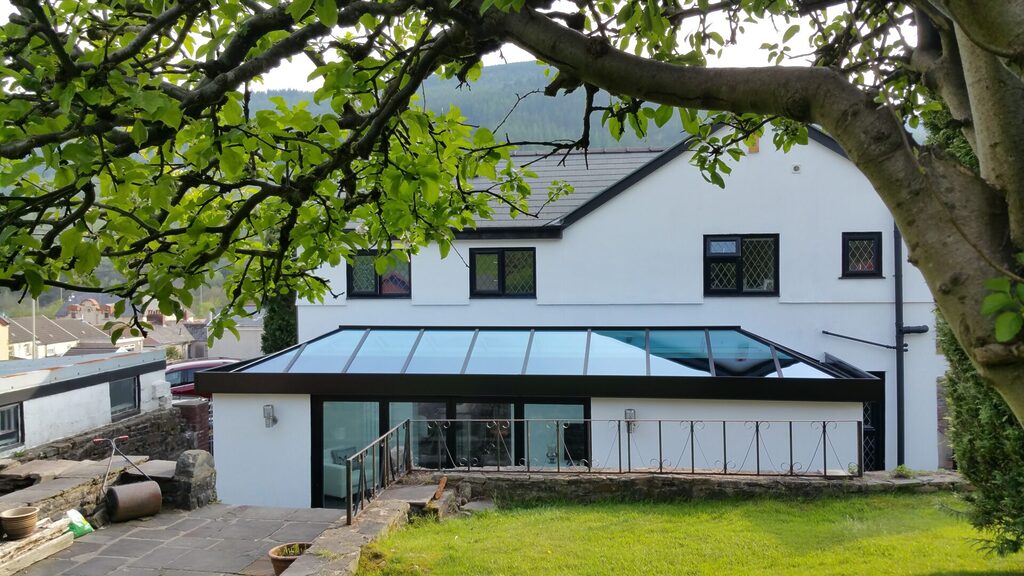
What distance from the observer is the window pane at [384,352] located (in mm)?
11471

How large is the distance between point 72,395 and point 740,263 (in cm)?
1508

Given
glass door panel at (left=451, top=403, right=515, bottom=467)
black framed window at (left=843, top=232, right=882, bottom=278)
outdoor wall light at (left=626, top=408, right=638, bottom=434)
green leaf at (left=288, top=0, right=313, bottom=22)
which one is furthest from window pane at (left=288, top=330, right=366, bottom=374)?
black framed window at (left=843, top=232, right=882, bottom=278)

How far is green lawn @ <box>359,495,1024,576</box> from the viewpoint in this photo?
19.4 feet

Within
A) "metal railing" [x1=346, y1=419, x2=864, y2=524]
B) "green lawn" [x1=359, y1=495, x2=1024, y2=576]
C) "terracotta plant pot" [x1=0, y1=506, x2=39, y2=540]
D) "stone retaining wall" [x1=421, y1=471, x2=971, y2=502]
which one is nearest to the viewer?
"green lawn" [x1=359, y1=495, x2=1024, y2=576]

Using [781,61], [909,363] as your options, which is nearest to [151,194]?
[781,61]

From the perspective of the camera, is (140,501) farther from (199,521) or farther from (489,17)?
Result: (489,17)

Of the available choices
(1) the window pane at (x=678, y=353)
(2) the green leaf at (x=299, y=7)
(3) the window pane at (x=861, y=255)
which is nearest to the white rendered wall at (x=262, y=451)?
(1) the window pane at (x=678, y=353)

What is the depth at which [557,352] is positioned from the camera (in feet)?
39.0

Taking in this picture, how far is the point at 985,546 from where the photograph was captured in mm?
5453

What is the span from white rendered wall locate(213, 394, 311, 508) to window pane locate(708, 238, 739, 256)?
7.94 m

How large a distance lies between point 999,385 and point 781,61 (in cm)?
411

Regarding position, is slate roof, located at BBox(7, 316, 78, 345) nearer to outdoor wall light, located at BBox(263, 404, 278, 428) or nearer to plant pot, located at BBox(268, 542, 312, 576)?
outdoor wall light, located at BBox(263, 404, 278, 428)

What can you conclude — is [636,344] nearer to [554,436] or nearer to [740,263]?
[554,436]

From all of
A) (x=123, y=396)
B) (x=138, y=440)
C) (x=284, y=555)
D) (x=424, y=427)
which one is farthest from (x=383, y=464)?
(x=123, y=396)
